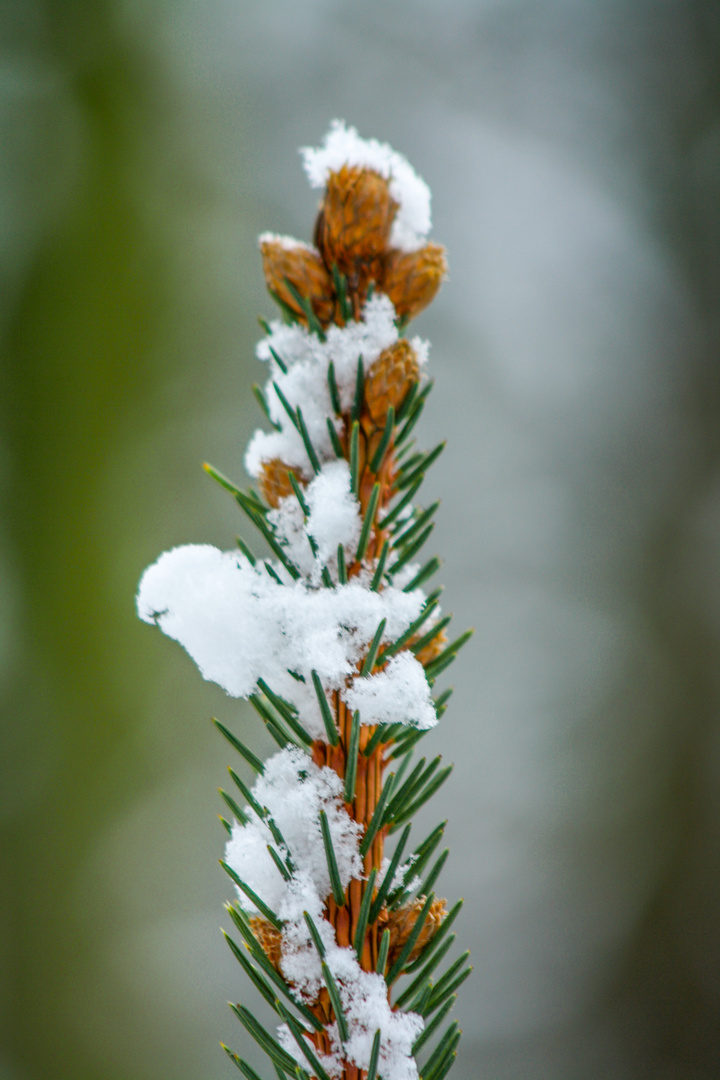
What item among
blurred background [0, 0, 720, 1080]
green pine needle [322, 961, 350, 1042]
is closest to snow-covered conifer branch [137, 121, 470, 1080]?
green pine needle [322, 961, 350, 1042]

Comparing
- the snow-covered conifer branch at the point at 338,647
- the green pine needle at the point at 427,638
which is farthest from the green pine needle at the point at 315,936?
the green pine needle at the point at 427,638

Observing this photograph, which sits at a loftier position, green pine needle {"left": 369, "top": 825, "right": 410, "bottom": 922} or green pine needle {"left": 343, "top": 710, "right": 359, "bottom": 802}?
green pine needle {"left": 343, "top": 710, "right": 359, "bottom": 802}

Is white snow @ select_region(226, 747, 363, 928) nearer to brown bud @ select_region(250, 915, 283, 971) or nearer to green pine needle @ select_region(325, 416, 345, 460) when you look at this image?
brown bud @ select_region(250, 915, 283, 971)

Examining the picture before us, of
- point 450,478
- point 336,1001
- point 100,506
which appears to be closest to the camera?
point 336,1001

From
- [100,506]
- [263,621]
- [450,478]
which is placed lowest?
[263,621]

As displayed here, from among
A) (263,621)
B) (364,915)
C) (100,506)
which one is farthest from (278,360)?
(100,506)

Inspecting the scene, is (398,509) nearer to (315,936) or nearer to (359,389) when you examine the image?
(359,389)
